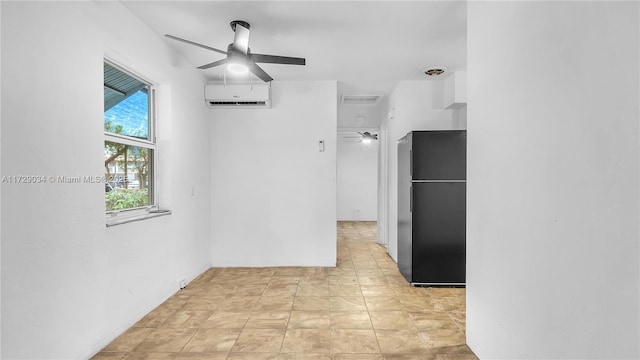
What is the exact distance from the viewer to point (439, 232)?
11.4 feet

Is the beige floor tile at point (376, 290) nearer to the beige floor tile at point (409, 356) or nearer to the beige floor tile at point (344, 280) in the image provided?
the beige floor tile at point (344, 280)

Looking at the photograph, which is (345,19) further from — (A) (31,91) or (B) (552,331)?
(B) (552,331)

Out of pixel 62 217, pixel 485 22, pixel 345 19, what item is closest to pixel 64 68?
pixel 62 217

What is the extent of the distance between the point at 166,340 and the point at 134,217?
1.08 m

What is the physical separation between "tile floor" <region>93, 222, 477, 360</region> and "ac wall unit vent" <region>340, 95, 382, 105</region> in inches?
111

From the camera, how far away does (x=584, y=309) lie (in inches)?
47.4

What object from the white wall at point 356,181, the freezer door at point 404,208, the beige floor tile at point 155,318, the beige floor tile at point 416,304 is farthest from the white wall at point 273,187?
the white wall at point 356,181

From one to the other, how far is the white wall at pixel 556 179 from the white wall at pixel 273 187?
2.49m

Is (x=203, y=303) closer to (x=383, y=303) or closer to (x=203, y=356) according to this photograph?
(x=203, y=356)

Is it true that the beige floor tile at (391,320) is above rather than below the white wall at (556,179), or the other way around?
below

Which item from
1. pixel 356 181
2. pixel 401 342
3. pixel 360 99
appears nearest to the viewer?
pixel 401 342

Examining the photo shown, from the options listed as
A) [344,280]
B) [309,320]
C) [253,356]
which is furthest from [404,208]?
[253,356]

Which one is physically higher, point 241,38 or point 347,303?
point 241,38

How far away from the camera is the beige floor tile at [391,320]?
2.55 metres
